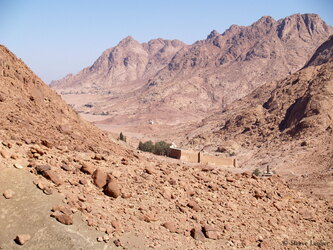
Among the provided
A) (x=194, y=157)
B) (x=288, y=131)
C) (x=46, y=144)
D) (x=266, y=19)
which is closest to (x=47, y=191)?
(x=46, y=144)

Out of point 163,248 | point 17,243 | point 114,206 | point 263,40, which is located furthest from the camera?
point 263,40

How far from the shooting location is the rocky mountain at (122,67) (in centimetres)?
14275

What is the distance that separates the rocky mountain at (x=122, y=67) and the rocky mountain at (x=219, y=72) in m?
24.9

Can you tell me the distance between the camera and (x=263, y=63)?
321 feet

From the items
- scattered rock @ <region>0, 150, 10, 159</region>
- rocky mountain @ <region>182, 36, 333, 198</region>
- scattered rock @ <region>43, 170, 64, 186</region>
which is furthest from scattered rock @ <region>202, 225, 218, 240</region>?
rocky mountain @ <region>182, 36, 333, 198</region>

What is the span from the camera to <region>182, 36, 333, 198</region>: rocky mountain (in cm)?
3102

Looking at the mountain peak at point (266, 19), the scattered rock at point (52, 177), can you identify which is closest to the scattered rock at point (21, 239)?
the scattered rock at point (52, 177)

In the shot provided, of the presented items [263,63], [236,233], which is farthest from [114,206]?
[263,63]

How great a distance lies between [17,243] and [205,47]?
11025cm

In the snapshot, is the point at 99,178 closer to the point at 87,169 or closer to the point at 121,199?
the point at 87,169

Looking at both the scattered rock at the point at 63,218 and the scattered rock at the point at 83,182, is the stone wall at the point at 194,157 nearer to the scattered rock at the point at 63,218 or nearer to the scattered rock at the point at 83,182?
the scattered rock at the point at 83,182

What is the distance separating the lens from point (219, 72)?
99.6m

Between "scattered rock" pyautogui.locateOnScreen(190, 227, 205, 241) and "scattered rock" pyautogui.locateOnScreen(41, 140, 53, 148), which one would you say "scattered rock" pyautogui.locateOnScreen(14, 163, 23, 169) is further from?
"scattered rock" pyautogui.locateOnScreen(190, 227, 205, 241)

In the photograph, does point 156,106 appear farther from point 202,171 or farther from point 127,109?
point 202,171
